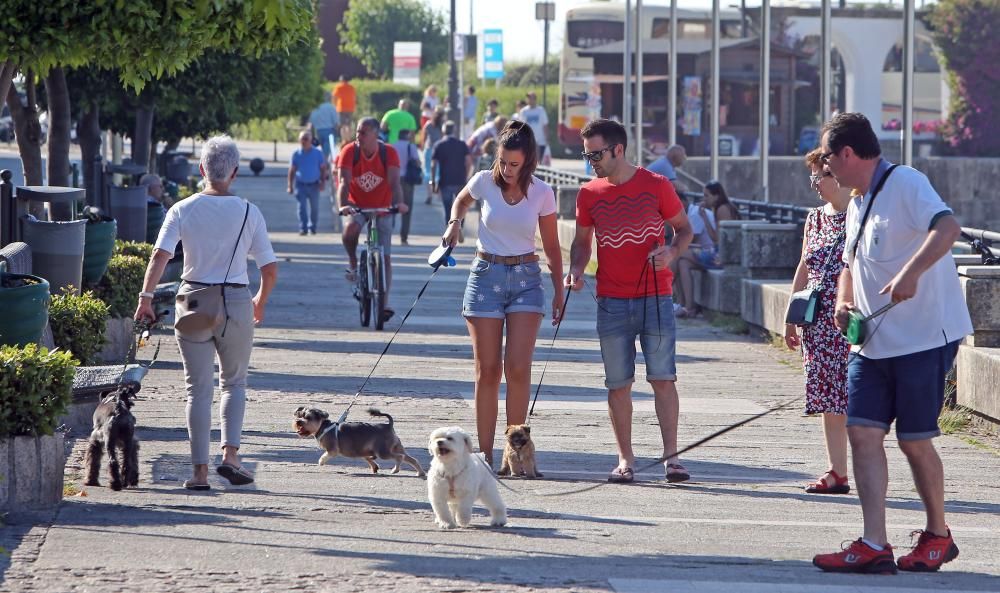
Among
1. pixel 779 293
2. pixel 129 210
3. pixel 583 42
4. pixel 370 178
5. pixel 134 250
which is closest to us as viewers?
pixel 134 250

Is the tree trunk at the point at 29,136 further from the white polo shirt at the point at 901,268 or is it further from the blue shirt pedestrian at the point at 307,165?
the blue shirt pedestrian at the point at 307,165

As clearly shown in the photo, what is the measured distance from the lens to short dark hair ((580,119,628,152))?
27.7 ft

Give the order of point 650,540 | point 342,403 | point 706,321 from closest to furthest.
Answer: point 650,540
point 342,403
point 706,321

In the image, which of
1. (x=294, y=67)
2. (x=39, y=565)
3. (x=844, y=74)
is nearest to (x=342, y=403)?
(x=39, y=565)

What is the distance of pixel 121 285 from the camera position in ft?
40.8

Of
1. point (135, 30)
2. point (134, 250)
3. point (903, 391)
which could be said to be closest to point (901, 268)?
point (903, 391)

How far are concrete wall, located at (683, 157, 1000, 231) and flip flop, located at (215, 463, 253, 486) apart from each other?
81.6 feet

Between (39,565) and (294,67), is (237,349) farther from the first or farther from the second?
(294,67)

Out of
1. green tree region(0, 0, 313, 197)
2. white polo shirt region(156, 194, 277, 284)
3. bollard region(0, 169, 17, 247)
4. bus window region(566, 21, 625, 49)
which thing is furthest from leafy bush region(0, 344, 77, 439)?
bus window region(566, 21, 625, 49)

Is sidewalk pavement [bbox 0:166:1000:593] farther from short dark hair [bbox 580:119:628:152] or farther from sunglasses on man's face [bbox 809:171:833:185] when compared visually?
short dark hair [bbox 580:119:628:152]

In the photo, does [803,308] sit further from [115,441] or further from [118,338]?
[118,338]

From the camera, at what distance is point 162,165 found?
30.6 meters

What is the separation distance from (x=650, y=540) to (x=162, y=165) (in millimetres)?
24587

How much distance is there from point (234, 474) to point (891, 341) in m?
3.22
